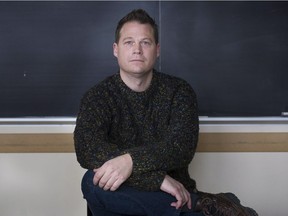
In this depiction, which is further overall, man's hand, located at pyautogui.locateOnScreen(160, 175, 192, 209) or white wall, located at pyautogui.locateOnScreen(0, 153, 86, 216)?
white wall, located at pyautogui.locateOnScreen(0, 153, 86, 216)

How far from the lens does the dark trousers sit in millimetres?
1463

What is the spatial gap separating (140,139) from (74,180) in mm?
780

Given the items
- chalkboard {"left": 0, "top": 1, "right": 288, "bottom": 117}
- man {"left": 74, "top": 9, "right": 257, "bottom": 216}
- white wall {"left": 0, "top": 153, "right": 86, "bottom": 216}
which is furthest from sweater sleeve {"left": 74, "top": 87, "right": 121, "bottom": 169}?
white wall {"left": 0, "top": 153, "right": 86, "bottom": 216}

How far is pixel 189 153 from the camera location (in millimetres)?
1627

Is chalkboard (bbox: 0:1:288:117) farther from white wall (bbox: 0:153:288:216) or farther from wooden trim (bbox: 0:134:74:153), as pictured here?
white wall (bbox: 0:153:288:216)

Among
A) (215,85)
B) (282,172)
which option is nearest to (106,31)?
(215,85)

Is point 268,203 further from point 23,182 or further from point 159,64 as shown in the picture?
point 23,182

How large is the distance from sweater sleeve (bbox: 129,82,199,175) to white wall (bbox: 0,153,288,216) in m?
0.69

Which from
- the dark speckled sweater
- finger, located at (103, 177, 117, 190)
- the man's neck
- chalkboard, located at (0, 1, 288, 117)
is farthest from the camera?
chalkboard, located at (0, 1, 288, 117)

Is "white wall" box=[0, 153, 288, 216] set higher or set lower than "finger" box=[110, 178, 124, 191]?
lower

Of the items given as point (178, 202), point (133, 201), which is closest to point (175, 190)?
point (178, 202)

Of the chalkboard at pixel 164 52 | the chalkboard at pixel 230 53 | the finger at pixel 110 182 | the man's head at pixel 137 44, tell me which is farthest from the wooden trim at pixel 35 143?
the finger at pixel 110 182

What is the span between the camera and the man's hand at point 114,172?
4.77 feet

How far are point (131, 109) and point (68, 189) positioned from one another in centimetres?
86
